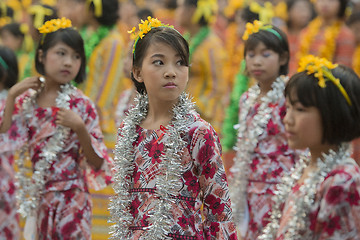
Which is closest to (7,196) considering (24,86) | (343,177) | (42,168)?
(42,168)

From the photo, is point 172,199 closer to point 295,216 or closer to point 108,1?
point 295,216

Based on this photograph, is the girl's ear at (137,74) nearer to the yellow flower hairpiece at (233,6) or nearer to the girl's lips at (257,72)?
the girl's lips at (257,72)

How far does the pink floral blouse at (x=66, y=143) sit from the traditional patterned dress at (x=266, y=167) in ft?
3.67

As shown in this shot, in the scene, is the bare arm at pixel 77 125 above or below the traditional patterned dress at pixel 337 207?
above

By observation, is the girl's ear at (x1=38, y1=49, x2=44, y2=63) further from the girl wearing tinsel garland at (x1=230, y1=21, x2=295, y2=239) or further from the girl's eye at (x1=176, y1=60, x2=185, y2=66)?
the girl's eye at (x1=176, y1=60, x2=185, y2=66)

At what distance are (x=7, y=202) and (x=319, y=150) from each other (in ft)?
10.5

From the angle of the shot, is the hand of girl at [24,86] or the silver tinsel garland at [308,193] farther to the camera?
the hand of girl at [24,86]

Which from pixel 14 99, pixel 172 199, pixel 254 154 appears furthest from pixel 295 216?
pixel 14 99

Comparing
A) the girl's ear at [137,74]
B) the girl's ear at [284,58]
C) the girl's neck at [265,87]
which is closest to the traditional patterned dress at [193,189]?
the girl's ear at [137,74]

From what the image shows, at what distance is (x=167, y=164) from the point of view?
3.52 meters

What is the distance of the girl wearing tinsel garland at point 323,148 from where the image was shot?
322cm

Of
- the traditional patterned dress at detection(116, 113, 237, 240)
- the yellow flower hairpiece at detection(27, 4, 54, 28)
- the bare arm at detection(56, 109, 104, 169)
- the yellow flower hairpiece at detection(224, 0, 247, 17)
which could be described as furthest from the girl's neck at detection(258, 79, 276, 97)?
the yellow flower hairpiece at detection(224, 0, 247, 17)

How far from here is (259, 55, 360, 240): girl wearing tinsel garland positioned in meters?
3.22

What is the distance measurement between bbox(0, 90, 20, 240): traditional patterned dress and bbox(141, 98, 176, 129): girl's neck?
93.0 inches
